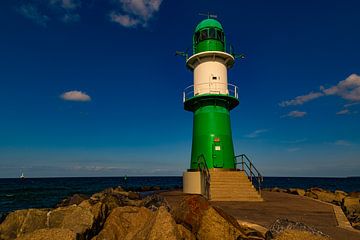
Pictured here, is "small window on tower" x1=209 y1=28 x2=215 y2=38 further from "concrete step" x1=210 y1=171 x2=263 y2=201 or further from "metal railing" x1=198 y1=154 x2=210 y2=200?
"concrete step" x1=210 y1=171 x2=263 y2=201

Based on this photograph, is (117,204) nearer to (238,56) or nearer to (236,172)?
(236,172)

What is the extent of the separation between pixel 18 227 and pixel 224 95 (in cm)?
1226

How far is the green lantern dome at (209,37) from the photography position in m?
17.8

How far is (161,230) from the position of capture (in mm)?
5617

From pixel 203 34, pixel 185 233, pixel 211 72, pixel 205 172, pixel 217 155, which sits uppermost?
pixel 203 34

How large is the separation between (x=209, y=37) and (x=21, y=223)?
47.6 feet

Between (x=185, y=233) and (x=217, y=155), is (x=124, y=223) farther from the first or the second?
(x=217, y=155)

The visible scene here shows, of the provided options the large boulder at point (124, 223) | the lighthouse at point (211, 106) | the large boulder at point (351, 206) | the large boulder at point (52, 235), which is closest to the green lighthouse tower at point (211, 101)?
the lighthouse at point (211, 106)

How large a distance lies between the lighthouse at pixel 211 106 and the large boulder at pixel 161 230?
932cm

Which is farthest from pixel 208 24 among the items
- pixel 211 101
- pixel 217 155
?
pixel 217 155

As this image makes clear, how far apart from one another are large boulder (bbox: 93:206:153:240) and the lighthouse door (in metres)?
9.22

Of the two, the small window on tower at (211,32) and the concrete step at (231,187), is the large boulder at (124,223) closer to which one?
the concrete step at (231,187)

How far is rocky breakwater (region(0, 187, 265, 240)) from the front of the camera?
5715 mm

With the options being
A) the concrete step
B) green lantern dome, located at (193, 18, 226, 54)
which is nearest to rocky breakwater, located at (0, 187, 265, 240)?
the concrete step
